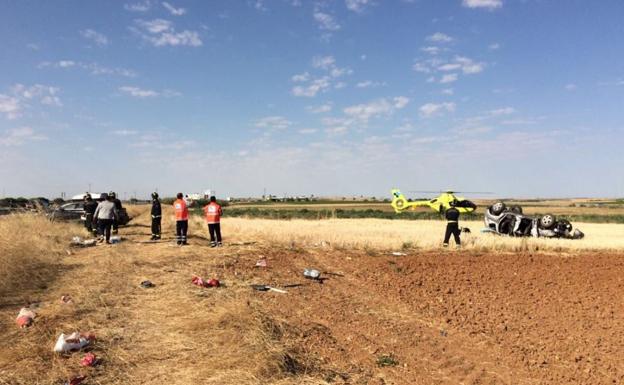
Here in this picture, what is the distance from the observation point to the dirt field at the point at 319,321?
6066 mm

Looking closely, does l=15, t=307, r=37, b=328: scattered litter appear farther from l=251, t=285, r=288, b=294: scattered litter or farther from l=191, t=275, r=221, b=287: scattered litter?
l=251, t=285, r=288, b=294: scattered litter

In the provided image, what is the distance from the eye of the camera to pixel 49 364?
5.68 metres

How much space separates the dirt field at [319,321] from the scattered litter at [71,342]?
145mm

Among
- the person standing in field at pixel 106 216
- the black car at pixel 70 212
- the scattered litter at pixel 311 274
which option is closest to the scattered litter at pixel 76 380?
the scattered litter at pixel 311 274

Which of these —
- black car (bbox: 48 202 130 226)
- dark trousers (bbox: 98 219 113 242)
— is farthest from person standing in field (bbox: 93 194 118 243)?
black car (bbox: 48 202 130 226)

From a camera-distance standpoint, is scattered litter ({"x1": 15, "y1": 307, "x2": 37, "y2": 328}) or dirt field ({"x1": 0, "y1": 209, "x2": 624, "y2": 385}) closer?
dirt field ({"x1": 0, "y1": 209, "x2": 624, "y2": 385})

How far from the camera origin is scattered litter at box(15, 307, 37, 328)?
7043 mm

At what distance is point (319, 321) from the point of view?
8.62 meters

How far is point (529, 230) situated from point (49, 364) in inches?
902

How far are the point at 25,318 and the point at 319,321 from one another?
4.81m

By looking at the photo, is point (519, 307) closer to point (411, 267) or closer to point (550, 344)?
point (550, 344)

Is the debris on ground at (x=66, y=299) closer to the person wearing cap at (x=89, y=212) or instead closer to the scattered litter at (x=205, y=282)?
the scattered litter at (x=205, y=282)

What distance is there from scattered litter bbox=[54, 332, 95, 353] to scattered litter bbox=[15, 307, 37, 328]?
1.21 m

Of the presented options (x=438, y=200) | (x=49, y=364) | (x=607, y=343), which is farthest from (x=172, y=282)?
(x=438, y=200)
